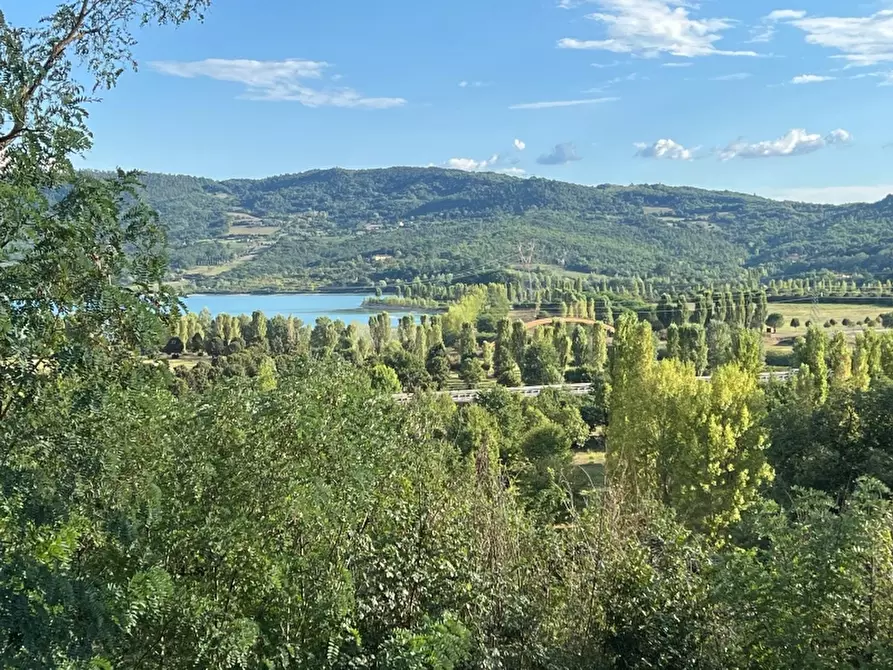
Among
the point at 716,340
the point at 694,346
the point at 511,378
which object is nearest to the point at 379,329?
the point at 511,378

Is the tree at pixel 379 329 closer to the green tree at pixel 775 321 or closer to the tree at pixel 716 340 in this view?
the tree at pixel 716 340

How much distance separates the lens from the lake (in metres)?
114

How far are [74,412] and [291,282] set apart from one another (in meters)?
175

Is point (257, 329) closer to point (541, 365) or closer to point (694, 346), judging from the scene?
point (541, 365)

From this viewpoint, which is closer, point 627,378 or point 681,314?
point 627,378

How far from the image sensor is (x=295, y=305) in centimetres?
13812

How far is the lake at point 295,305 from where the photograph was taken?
11450 centimetres

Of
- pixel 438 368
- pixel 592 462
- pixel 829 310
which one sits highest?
pixel 829 310

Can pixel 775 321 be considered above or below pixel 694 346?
above

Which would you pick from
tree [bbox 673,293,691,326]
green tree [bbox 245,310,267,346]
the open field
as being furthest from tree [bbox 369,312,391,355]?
the open field

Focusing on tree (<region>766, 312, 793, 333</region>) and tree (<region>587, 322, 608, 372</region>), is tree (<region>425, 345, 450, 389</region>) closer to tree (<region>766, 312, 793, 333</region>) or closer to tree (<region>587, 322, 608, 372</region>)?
tree (<region>587, 322, 608, 372</region>)

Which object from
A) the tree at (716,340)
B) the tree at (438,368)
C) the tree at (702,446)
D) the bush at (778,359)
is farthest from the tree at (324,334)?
the tree at (702,446)

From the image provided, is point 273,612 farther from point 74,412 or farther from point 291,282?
point 291,282

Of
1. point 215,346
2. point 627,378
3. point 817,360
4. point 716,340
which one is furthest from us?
point 215,346
